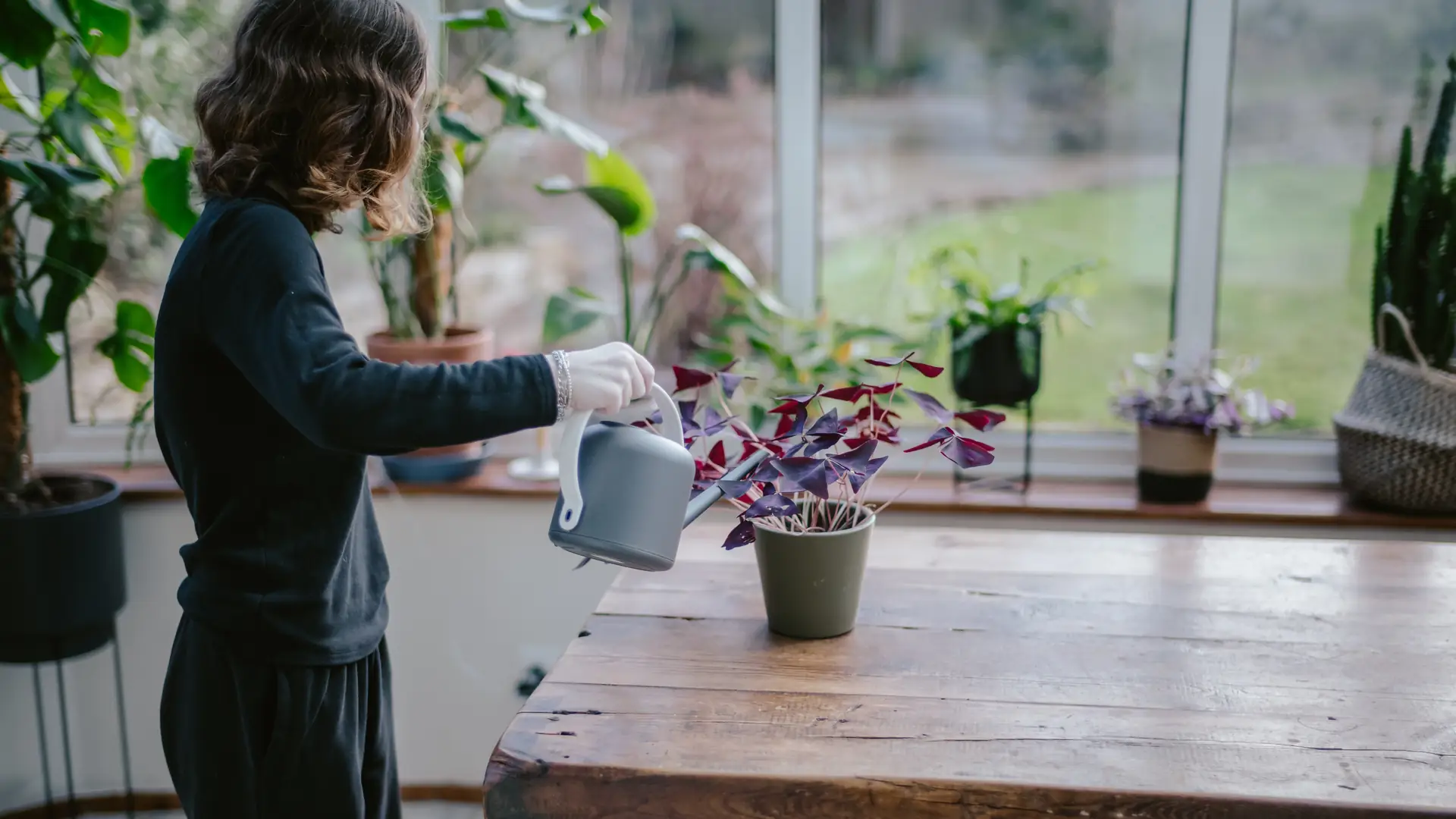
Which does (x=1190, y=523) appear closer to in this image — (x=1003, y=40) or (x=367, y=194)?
(x=1003, y=40)

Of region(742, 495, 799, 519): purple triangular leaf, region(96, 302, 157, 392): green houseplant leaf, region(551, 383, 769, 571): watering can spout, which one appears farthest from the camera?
region(96, 302, 157, 392): green houseplant leaf

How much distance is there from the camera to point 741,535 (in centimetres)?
131

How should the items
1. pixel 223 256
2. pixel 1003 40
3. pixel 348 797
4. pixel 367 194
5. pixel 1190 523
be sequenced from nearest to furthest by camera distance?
1. pixel 223 256
2. pixel 367 194
3. pixel 348 797
4. pixel 1190 523
5. pixel 1003 40

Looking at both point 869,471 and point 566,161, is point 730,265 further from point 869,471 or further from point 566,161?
point 869,471

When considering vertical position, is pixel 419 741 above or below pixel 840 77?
below

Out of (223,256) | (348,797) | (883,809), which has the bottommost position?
(348,797)

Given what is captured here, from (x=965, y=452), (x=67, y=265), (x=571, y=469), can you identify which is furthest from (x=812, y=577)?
(x=67, y=265)

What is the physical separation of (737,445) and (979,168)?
677 millimetres

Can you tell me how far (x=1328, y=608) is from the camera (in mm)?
1396

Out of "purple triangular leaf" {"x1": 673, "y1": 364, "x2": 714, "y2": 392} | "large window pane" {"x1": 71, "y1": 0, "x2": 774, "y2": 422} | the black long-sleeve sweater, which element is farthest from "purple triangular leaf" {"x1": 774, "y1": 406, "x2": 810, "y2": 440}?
"large window pane" {"x1": 71, "y1": 0, "x2": 774, "y2": 422}

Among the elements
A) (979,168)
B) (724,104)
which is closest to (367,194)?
(724,104)

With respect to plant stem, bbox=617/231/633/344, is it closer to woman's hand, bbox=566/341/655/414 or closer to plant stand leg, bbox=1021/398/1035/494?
plant stand leg, bbox=1021/398/1035/494

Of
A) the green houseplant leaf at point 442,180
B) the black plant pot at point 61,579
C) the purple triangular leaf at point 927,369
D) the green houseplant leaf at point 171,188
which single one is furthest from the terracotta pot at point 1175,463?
the black plant pot at point 61,579

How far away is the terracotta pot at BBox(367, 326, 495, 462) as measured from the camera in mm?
2160
